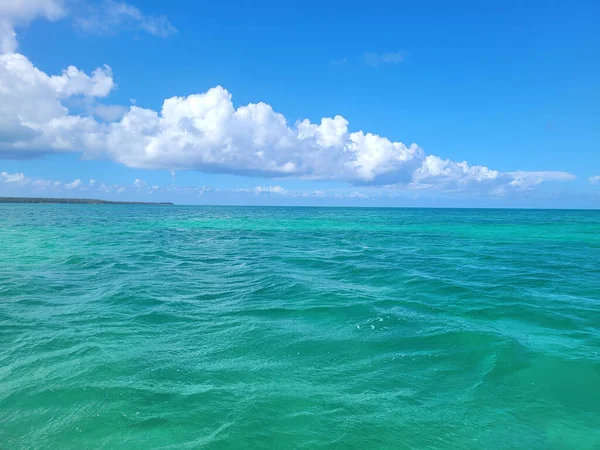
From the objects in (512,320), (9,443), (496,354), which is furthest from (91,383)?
(512,320)

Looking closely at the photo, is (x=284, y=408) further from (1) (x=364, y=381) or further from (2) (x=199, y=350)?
(2) (x=199, y=350)

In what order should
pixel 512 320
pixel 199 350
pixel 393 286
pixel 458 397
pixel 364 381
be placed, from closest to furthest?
pixel 458 397 → pixel 364 381 → pixel 199 350 → pixel 512 320 → pixel 393 286

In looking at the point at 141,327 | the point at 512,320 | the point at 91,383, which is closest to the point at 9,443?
the point at 91,383

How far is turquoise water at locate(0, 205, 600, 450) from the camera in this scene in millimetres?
6238

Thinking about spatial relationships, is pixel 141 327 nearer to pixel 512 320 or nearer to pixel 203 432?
pixel 203 432

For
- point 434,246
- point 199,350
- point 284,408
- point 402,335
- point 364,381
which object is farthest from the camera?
point 434,246

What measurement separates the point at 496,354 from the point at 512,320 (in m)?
3.34

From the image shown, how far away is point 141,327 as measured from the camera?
10.6m

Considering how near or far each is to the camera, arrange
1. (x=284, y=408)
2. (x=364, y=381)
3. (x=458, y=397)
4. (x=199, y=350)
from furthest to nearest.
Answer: (x=199, y=350)
(x=364, y=381)
(x=458, y=397)
(x=284, y=408)

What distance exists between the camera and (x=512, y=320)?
11914mm

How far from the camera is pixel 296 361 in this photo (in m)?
8.71

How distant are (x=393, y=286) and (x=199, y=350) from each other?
9559mm

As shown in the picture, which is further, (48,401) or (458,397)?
(458,397)

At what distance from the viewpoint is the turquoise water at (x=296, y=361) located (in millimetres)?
6238
